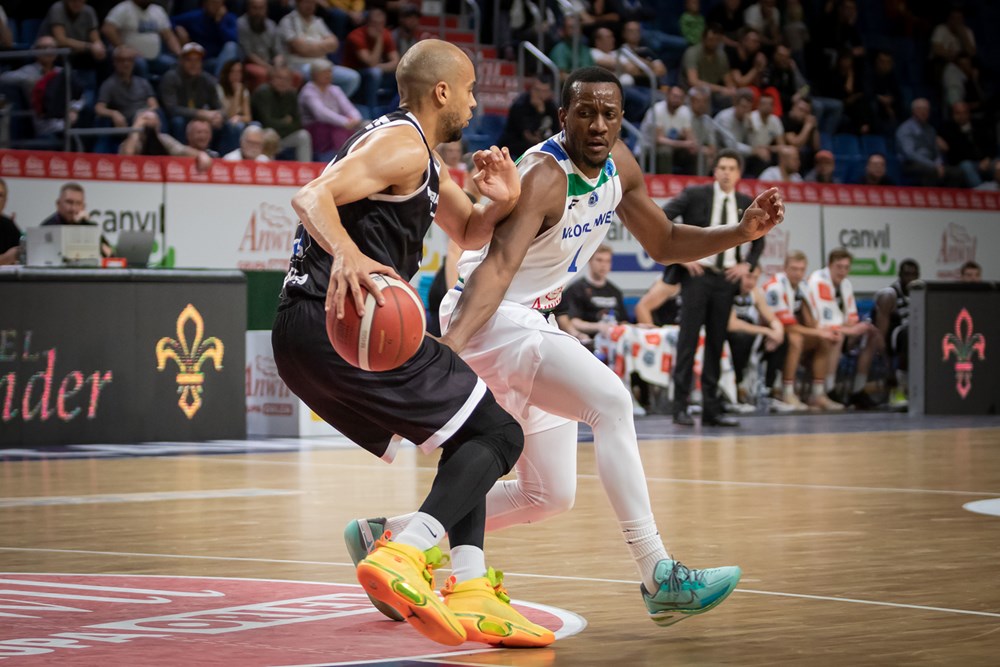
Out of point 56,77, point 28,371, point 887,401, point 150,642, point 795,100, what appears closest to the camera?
point 150,642

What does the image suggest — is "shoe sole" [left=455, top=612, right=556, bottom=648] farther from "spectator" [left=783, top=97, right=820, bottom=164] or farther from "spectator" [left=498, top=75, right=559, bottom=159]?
"spectator" [left=783, top=97, right=820, bottom=164]

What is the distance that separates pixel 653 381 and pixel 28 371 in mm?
6048

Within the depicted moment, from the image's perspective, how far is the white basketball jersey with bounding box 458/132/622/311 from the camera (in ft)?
17.4

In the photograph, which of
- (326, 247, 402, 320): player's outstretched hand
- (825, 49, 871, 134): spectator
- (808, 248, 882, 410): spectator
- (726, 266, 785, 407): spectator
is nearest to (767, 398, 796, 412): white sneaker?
(726, 266, 785, 407): spectator

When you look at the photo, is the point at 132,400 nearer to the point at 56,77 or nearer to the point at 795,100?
the point at 56,77

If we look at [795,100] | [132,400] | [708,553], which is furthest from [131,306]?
[795,100]

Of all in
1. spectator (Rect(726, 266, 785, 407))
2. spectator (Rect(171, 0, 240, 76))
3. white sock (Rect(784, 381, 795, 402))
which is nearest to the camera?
spectator (Rect(726, 266, 785, 407))

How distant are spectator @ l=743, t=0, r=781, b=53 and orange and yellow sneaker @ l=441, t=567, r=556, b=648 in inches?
726

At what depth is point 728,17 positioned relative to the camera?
72.5 feet

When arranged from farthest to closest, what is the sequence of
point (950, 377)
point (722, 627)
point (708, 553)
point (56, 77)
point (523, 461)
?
point (950, 377), point (56, 77), point (708, 553), point (523, 461), point (722, 627)

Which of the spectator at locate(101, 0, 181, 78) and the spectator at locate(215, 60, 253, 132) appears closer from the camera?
the spectator at locate(101, 0, 181, 78)

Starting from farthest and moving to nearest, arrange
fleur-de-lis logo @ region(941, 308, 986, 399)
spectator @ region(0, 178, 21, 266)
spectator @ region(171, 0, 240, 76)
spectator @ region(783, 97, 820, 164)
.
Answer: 1. spectator @ region(783, 97, 820, 164)
2. spectator @ region(171, 0, 240, 76)
3. fleur-de-lis logo @ region(941, 308, 986, 399)
4. spectator @ region(0, 178, 21, 266)

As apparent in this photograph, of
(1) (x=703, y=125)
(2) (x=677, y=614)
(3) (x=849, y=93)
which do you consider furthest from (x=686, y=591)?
(3) (x=849, y=93)

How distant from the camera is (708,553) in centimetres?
648
